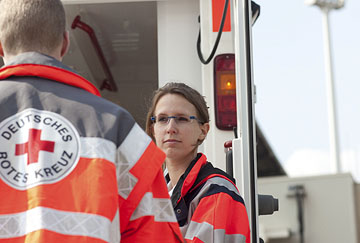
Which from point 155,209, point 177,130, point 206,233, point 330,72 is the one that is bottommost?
point 206,233

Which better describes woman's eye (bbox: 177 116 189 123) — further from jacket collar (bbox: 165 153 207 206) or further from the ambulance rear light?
the ambulance rear light

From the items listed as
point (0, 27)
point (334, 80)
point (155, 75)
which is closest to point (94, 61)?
point (155, 75)

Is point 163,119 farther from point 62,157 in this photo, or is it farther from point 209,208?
point 62,157

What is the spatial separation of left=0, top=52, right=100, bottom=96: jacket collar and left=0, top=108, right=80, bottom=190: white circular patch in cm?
11

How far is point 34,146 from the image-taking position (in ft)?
4.96

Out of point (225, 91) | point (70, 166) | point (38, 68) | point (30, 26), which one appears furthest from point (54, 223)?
point (225, 91)

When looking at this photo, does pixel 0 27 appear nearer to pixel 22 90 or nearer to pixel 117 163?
pixel 22 90

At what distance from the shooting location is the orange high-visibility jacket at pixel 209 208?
7.16 feet

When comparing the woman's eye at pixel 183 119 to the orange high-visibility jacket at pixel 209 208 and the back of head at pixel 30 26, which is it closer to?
the orange high-visibility jacket at pixel 209 208

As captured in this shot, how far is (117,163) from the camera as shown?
1584mm

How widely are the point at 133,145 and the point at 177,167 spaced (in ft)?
3.13

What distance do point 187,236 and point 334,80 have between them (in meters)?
16.5

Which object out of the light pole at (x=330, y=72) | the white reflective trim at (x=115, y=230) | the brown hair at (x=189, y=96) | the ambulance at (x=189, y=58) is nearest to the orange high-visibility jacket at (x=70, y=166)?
the white reflective trim at (x=115, y=230)

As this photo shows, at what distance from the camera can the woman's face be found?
98.8 inches
